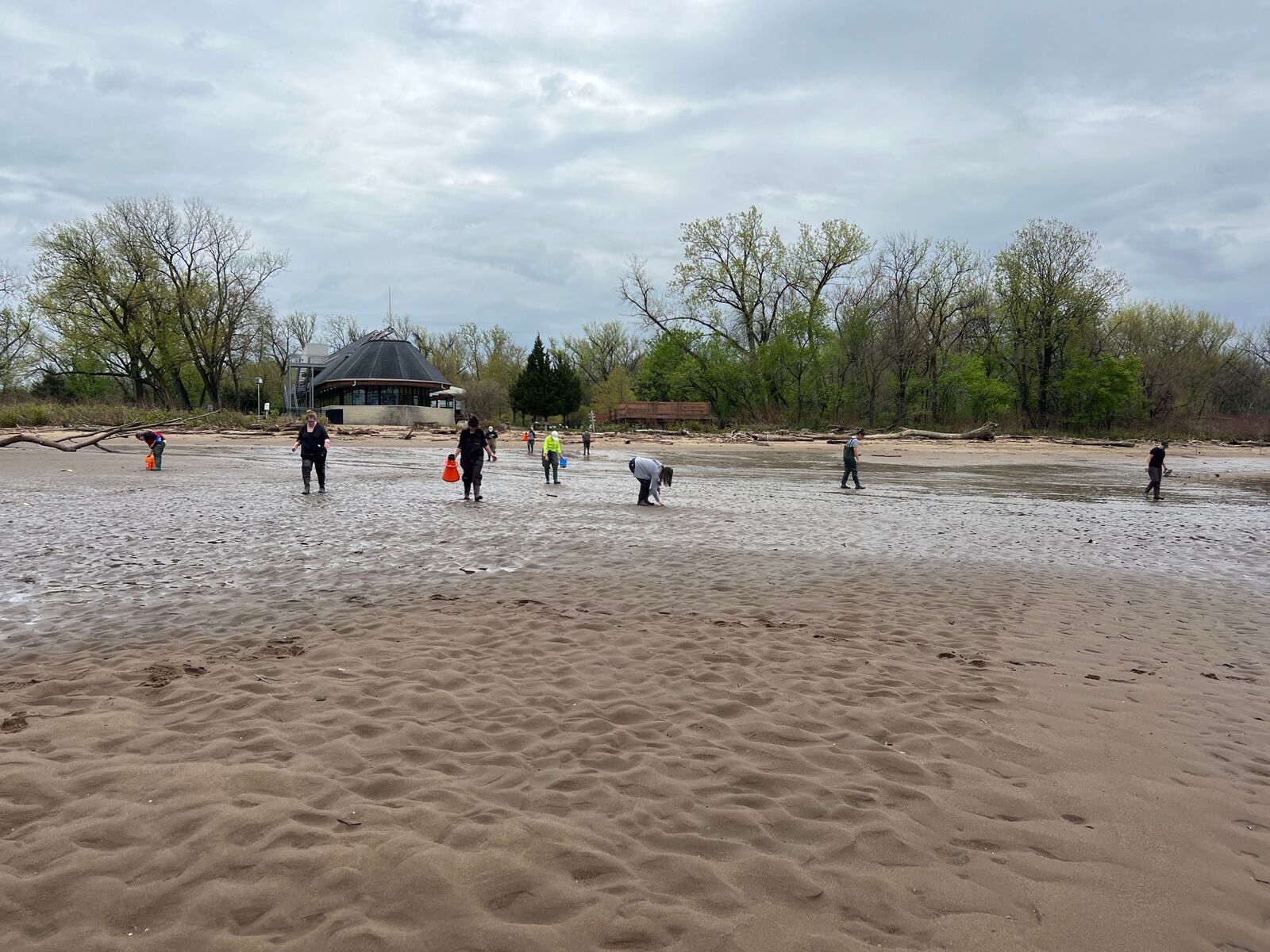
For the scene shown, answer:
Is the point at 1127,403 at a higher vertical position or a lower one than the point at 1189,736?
higher

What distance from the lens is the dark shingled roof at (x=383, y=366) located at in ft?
216

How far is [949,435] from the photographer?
48438 mm

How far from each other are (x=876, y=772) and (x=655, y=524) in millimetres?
9519

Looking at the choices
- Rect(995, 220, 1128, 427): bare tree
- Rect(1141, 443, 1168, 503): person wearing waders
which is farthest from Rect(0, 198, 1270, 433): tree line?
Rect(1141, 443, 1168, 503): person wearing waders

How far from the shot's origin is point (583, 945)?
277cm

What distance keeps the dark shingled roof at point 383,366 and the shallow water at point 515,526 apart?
42432mm

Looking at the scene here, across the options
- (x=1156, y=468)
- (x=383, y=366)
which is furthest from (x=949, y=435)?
(x=383, y=366)

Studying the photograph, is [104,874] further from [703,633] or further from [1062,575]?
[1062,575]

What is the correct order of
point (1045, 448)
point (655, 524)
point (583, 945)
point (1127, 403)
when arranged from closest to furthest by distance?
1. point (583, 945)
2. point (655, 524)
3. point (1045, 448)
4. point (1127, 403)

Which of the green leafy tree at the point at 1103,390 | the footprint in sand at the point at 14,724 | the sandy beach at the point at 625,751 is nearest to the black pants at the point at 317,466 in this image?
the sandy beach at the point at 625,751

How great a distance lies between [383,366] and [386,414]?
Result: 17.2 ft

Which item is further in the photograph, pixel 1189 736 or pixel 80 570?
pixel 80 570

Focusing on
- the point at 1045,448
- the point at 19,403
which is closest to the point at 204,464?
the point at 19,403

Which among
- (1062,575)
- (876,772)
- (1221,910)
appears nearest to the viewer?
(1221,910)
